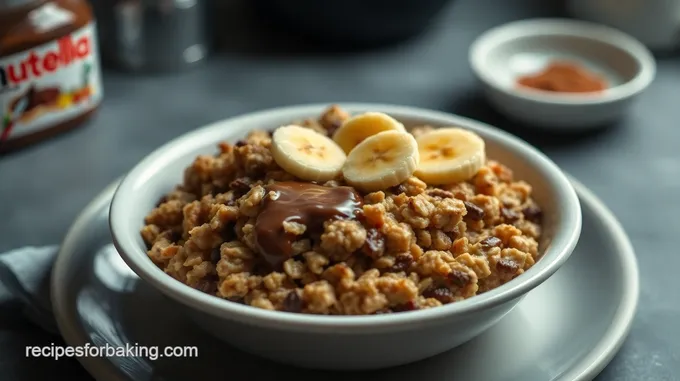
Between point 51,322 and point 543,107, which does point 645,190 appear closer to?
point 543,107

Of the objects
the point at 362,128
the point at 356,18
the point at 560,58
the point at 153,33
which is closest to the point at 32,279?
the point at 362,128

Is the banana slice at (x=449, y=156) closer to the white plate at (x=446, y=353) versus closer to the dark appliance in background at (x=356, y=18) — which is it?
the white plate at (x=446, y=353)

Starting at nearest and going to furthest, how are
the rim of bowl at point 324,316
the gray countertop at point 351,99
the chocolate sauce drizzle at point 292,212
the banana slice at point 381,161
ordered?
the rim of bowl at point 324,316 < the chocolate sauce drizzle at point 292,212 < the banana slice at point 381,161 < the gray countertop at point 351,99

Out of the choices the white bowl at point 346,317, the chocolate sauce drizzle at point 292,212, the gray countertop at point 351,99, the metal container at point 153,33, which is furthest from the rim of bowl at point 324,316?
the metal container at point 153,33

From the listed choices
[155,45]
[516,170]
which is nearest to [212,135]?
[516,170]

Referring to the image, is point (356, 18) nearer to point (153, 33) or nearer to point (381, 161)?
point (153, 33)
